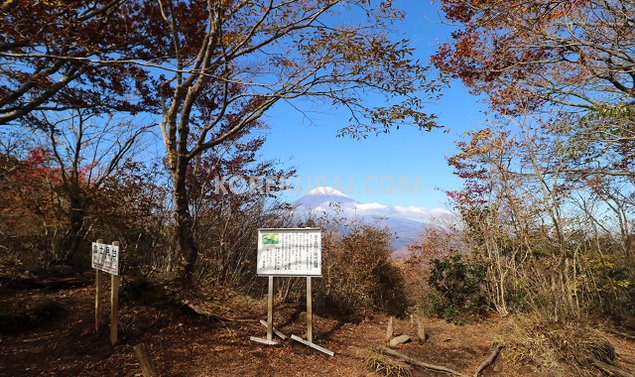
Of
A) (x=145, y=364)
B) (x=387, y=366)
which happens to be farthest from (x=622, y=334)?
(x=145, y=364)

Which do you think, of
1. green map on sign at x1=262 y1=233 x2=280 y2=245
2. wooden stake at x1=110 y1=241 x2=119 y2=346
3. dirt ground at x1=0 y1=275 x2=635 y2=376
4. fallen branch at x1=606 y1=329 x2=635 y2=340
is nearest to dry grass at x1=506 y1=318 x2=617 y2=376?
dirt ground at x1=0 y1=275 x2=635 y2=376

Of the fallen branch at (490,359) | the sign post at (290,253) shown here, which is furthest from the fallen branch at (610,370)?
the sign post at (290,253)

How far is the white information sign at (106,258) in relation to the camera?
156 inches

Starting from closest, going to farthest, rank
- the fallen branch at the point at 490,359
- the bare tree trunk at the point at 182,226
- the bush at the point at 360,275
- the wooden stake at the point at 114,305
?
1. the wooden stake at the point at 114,305
2. the fallen branch at the point at 490,359
3. the bare tree trunk at the point at 182,226
4. the bush at the point at 360,275

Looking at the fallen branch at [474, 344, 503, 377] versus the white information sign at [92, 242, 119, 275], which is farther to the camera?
the fallen branch at [474, 344, 503, 377]

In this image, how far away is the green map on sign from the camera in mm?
4910

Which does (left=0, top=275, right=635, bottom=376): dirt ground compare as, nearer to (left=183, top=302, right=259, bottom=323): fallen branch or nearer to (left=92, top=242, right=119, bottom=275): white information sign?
(left=183, top=302, right=259, bottom=323): fallen branch

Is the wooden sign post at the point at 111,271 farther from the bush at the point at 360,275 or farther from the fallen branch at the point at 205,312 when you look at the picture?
the bush at the point at 360,275

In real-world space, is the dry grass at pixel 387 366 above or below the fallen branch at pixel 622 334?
above

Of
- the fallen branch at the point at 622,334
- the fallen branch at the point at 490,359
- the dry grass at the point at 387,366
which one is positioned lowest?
the fallen branch at the point at 622,334

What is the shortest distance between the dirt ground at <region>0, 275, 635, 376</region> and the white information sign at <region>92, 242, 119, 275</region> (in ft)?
2.83

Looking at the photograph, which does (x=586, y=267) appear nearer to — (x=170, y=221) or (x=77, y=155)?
Answer: (x=170, y=221)

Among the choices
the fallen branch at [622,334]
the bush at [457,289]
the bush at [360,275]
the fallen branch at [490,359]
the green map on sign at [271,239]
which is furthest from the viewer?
the bush at [360,275]

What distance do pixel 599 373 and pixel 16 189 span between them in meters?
9.06
